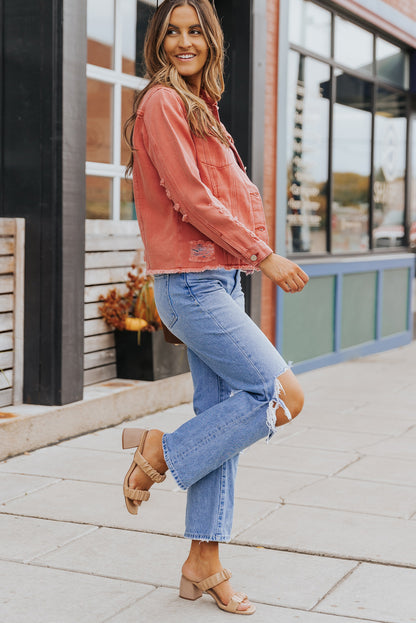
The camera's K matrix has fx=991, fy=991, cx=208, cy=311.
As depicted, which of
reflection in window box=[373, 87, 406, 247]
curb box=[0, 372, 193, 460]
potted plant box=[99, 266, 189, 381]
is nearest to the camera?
curb box=[0, 372, 193, 460]

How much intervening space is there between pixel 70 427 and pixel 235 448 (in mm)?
2727

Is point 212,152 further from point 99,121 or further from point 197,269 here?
point 99,121

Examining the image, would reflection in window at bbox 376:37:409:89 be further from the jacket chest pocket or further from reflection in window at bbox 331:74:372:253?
the jacket chest pocket

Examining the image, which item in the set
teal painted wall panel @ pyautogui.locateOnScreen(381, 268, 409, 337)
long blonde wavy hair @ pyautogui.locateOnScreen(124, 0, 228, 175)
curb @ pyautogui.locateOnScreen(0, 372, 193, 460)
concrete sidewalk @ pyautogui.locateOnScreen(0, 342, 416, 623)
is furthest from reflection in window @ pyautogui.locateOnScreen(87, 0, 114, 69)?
teal painted wall panel @ pyautogui.locateOnScreen(381, 268, 409, 337)

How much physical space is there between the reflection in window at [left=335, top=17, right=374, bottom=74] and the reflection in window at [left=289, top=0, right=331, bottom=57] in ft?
0.70

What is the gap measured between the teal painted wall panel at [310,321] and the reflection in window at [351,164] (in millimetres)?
676

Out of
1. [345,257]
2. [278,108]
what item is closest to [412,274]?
[345,257]

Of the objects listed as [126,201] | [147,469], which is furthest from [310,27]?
[147,469]

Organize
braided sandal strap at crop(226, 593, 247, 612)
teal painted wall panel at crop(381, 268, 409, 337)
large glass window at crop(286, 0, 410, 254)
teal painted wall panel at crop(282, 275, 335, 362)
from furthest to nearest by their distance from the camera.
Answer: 1. teal painted wall panel at crop(381, 268, 409, 337)
2. large glass window at crop(286, 0, 410, 254)
3. teal painted wall panel at crop(282, 275, 335, 362)
4. braided sandal strap at crop(226, 593, 247, 612)

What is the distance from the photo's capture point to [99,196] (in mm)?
6617

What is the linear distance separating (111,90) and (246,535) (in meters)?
3.75

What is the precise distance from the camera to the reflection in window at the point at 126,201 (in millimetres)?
6852

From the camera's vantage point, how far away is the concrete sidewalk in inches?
124

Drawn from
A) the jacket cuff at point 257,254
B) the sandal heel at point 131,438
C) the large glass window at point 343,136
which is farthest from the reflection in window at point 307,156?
the jacket cuff at point 257,254
